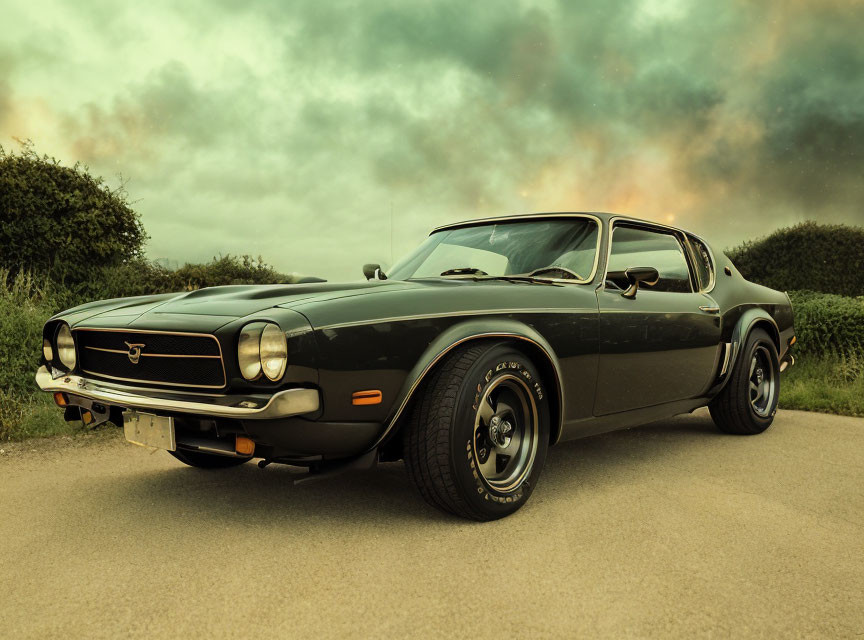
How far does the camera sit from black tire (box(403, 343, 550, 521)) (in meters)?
2.97

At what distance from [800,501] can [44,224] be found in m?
9.09

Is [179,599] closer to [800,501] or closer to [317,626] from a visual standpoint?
[317,626]

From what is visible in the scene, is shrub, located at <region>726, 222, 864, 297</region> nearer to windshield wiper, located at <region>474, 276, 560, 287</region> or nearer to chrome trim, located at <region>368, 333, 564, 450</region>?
windshield wiper, located at <region>474, 276, 560, 287</region>

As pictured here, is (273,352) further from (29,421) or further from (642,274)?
(29,421)

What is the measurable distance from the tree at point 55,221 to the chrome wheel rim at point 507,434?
778 cm

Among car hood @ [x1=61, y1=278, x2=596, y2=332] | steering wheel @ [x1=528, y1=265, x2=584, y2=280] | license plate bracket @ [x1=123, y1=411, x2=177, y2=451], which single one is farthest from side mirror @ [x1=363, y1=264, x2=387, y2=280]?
license plate bracket @ [x1=123, y1=411, x2=177, y2=451]

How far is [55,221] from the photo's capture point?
9.37 m

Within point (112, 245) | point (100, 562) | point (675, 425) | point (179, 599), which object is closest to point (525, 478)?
point (179, 599)

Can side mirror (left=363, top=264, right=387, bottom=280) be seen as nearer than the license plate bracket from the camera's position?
No

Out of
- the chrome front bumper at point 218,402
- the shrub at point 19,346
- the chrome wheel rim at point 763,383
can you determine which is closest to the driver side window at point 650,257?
the chrome wheel rim at point 763,383

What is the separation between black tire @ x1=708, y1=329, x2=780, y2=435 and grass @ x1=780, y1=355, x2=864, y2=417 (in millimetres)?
1326

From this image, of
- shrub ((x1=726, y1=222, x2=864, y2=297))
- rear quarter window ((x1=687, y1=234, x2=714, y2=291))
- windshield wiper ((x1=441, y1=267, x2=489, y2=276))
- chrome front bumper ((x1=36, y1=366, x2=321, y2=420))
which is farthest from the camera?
shrub ((x1=726, y1=222, x2=864, y2=297))

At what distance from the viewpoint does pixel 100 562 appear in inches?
107

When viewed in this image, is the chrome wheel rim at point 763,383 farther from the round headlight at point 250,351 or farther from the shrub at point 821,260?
the shrub at point 821,260
